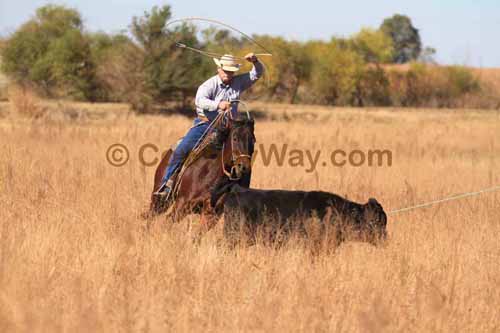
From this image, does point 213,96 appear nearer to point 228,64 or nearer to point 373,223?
point 228,64

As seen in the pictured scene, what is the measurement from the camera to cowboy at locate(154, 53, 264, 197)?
8.76 meters

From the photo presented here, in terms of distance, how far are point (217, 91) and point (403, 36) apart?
15397cm

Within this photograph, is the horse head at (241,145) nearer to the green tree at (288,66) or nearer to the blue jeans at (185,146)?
the blue jeans at (185,146)

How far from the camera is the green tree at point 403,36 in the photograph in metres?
155

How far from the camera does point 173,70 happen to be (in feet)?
128

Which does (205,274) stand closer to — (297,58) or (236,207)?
(236,207)

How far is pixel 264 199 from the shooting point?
746 centimetres

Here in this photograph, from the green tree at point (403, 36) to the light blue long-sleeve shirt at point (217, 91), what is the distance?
492 ft

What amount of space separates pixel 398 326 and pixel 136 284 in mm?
2105

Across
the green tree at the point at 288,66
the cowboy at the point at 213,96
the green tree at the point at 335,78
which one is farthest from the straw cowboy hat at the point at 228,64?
the green tree at the point at 335,78

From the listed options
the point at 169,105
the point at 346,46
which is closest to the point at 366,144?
the point at 169,105

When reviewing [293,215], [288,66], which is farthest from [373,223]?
[288,66]

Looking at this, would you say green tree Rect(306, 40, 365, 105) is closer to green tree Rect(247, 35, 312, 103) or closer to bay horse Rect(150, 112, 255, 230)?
green tree Rect(247, 35, 312, 103)

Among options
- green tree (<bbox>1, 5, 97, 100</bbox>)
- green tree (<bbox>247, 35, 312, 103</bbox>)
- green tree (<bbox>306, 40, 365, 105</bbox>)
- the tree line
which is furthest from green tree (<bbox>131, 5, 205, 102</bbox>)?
green tree (<bbox>306, 40, 365, 105</bbox>)
